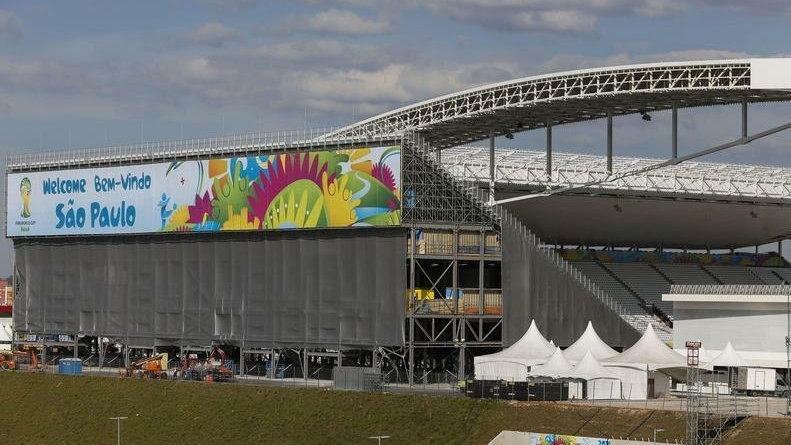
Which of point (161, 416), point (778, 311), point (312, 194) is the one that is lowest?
point (161, 416)

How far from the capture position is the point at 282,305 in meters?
96.2

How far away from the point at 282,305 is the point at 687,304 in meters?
22.9

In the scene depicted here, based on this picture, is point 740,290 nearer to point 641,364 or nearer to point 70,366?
point 641,364

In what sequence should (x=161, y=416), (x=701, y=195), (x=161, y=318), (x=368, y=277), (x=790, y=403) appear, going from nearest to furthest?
(x=790, y=403) < (x=161, y=416) < (x=368, y=277) < (x=161, y=318) < (x=701, y=195)

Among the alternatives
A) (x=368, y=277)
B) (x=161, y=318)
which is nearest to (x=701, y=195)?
(x=368, y=277)

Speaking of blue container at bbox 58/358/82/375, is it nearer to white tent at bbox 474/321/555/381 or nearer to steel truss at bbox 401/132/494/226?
steel truss at bbox 401/132/494/226

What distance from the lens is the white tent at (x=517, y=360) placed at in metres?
81.2

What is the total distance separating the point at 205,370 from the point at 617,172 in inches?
1053

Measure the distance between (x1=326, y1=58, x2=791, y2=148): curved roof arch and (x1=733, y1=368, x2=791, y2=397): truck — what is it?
1350cm

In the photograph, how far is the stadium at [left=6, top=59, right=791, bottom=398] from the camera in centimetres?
9031

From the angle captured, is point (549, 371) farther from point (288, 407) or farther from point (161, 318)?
point (161, 318)

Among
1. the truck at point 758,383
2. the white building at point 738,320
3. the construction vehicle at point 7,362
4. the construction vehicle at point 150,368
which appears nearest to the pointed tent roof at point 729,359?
the truck at point 758,383

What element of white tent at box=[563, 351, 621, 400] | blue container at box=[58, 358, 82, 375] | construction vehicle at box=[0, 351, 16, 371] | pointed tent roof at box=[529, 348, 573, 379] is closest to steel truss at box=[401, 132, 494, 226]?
pointed tent roof at box=[529, 348, 573, 379]

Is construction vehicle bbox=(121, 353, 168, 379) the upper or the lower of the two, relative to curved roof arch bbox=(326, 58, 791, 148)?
lower
